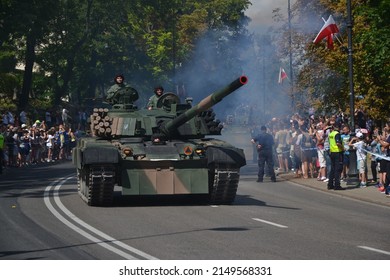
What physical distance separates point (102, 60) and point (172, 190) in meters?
45.4

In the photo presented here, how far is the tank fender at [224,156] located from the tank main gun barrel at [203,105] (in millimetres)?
866

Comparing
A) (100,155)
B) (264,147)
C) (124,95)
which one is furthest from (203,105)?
(264,147)

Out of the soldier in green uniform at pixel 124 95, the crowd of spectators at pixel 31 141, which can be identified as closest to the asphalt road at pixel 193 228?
the soldier in green uniform at pixel 124 95

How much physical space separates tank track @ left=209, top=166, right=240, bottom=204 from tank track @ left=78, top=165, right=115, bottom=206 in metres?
2.22

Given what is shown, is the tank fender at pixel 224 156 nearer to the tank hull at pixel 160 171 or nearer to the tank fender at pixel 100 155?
the tank hull at pixel 160 171

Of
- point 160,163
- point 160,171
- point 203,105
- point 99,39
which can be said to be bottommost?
point 160,171

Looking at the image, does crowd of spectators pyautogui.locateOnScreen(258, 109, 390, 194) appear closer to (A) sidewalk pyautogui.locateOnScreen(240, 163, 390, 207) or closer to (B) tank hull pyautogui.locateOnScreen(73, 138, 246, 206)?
(A) sidewalk pyautogui.locateOnScreen(240, 163, 390, 207)

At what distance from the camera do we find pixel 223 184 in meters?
21.4

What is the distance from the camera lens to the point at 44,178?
105ft

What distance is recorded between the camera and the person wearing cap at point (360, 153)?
1067 inches

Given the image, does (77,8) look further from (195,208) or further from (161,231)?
(161,231)

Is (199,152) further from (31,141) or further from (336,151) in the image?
(31,141)

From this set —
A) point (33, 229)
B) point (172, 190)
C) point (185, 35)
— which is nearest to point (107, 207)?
point (172, 190)

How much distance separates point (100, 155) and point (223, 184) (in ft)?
9.16
